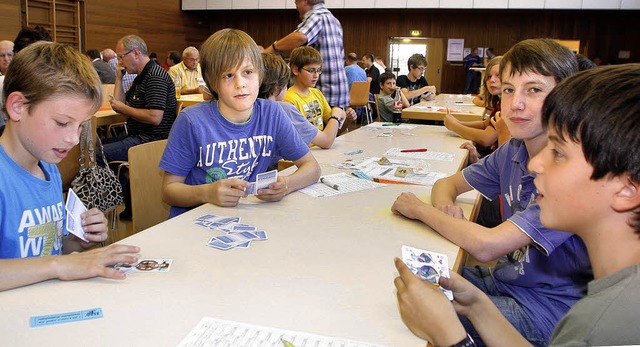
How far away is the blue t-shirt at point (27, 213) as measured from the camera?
4.47ft

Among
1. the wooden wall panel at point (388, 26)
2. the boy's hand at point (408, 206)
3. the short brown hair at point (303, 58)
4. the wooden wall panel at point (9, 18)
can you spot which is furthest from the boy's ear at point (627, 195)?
the wooden wall panel at point (388, 26)

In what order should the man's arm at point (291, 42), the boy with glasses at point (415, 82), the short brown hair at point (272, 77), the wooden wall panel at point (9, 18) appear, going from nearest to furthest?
1. the short brown hair at point (272, 77)
2. the man's arm at point (291, 42)
3. the boy with glasses at point (415, 82)
4. the wooden wall panel at point (9, 18)

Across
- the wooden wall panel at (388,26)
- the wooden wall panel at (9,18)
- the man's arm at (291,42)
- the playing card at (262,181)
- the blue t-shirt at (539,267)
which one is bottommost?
the blue t-shirt at (539,267)

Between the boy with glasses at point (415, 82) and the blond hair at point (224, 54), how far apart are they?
548 cm

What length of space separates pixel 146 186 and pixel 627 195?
67.6 inches

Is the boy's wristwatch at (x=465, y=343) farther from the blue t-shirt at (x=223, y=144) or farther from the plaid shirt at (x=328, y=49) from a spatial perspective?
the plaid shirt at (x=328, y=49)

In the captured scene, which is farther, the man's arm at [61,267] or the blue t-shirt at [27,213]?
the blue t-shirt at [27,213]

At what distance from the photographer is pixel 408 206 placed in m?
1.71

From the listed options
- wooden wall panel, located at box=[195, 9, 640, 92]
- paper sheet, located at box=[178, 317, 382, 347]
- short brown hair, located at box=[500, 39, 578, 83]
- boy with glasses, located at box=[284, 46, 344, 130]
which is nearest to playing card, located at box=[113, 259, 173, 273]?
paper sheet, located at box=[178, 317, 382, 347]

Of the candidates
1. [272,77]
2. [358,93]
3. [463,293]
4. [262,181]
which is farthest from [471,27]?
[463,293]

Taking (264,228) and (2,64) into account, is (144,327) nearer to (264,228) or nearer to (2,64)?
(264,228)

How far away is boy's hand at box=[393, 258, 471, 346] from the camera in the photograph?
0.99 metres

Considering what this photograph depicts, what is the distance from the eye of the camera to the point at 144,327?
0.99 m

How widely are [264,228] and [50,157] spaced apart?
63 cm
